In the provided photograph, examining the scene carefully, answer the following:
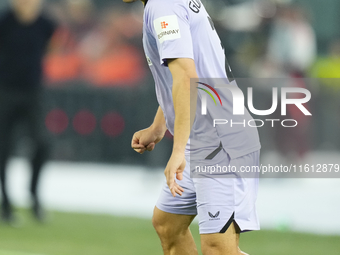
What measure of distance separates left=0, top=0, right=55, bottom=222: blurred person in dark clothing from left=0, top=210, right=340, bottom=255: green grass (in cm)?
89

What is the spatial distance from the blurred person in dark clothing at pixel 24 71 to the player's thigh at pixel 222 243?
167 inches

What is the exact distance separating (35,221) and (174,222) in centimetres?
357

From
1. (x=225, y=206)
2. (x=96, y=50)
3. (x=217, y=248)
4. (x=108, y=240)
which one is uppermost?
(x=225, y=206)

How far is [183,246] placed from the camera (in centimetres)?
349

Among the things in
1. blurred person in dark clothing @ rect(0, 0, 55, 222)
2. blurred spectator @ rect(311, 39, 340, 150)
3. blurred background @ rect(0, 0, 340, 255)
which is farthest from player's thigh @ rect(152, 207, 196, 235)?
blurred spectator @ rect(311, 39, 340, 150)

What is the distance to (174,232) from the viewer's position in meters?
3.47

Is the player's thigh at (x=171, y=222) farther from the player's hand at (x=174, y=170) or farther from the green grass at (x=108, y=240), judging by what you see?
the green grass at (x=108, y=240)

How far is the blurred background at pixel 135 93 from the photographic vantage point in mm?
9172

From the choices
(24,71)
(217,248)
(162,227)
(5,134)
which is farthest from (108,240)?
(217,248)

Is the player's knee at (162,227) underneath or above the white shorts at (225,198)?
underneath

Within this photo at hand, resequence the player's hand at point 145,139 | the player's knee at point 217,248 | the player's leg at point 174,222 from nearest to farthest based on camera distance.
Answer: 1. the player's knee at point 217,248
2. the player's leg at point 174,222
3. the player's hand at point 145,139

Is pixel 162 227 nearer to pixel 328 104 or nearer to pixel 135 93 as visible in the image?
pixel 135 93

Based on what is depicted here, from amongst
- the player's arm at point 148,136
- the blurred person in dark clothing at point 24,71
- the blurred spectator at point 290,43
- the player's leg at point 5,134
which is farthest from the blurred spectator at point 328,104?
the player's arm at point 148,136

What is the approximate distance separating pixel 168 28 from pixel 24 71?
4.82 meters
